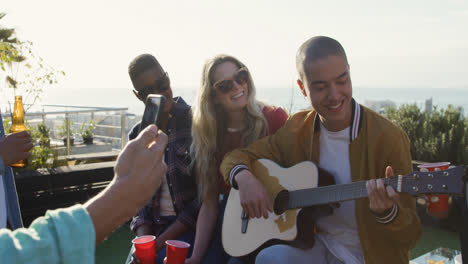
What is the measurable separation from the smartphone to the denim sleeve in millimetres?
439

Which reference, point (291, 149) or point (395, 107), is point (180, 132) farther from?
point (395, 107)

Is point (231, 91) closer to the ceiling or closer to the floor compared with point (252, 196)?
closer to the ceiling

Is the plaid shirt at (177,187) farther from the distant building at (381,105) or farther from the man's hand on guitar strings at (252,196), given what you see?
the distant building at (381,105)

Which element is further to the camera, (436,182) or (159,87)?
(159,87)

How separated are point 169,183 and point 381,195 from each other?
4.84 ft

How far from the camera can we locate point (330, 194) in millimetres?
1908

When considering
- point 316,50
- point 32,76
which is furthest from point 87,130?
point 316,50

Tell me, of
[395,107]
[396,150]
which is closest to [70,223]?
[396,150]

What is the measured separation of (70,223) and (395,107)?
621 centimetres

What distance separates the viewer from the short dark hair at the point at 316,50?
1.97 metres

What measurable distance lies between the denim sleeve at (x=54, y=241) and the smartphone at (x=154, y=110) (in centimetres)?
44

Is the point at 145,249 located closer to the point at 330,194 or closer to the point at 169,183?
the point at 169,183

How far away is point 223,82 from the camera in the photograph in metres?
2.66

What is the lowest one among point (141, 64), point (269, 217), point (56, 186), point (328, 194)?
point (56, 186)
